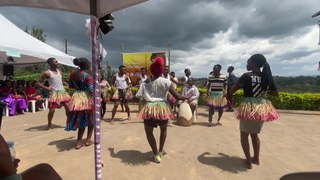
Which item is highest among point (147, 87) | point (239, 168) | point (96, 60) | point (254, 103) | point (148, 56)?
point (148, 56)

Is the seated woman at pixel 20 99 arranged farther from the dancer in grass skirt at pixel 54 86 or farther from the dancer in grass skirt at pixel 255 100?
the dancer in grass skirt at pixel 255 100

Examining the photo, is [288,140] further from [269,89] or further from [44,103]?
A: [44,103]

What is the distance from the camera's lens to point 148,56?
1684 cm

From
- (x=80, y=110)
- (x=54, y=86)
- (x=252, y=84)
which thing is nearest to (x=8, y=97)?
(x=54, y=86)

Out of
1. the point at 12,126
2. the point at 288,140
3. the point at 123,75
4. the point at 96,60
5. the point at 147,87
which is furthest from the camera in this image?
the point at 123,75

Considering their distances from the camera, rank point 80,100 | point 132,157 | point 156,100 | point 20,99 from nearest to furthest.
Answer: point 156,100
point 132,157
point 80,100
point 20,99

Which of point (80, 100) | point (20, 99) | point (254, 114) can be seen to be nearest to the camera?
point (254, 114)

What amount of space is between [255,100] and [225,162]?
1239 millimetres

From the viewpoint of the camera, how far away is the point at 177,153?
5.00 meters

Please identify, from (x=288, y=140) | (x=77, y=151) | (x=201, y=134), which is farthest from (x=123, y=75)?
(x=288, y=140)

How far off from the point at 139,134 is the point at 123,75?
278 centimetres

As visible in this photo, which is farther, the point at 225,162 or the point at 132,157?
the point at 132,157

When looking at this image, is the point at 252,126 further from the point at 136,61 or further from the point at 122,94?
the point at 136,61

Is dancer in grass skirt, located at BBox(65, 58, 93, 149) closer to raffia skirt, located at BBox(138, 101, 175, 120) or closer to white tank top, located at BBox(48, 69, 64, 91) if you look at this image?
raffia skirt, located at BBox(138, 101, 175, 120)
